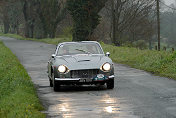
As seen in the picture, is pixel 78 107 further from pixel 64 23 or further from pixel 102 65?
pixel 64 23

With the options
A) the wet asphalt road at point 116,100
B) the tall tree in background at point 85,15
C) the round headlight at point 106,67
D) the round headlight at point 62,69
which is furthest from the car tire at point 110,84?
the tall tree in background at point 85,15

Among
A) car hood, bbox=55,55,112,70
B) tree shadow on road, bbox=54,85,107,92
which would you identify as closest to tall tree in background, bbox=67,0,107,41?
tree shadow on road, bbox=54,85,107,92

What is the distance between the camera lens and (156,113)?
8.84 metres

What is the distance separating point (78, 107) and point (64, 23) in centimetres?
7232

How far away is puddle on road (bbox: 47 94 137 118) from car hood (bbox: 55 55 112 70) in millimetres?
1232

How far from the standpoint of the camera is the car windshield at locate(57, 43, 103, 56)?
14383 mm

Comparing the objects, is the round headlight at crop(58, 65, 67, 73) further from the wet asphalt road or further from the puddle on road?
the puddle on road

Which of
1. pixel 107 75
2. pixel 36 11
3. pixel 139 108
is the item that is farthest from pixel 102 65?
pixel 36 11

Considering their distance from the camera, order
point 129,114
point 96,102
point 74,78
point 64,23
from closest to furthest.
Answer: point 129,114
point 96,102
point 74,78
point 64,23

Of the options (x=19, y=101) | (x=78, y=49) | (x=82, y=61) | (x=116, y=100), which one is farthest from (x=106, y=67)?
(x=19, y=101)

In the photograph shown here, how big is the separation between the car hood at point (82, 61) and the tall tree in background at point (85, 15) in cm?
3424

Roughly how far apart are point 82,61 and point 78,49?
1510 millimetres

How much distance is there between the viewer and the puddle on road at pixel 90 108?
8.84m

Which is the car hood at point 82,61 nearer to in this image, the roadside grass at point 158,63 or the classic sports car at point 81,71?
the classic sports car at point 81,71
